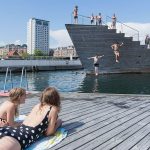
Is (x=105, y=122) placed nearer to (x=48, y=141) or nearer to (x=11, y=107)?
(x=48, y=141)

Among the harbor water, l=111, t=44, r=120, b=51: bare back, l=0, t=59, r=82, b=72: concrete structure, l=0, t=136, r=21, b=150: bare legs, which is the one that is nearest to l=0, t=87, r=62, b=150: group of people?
l=0, t=136, r=21, b=150: bare legs

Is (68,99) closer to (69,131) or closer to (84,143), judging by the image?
(69,131)

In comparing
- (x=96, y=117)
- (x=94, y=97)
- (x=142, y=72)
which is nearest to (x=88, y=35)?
(x=142, y=72)

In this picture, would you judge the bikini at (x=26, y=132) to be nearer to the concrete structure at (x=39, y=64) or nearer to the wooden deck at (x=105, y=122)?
the wooden deck at (x=105, y=122)

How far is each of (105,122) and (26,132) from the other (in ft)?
8.01

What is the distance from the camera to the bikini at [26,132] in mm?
5003

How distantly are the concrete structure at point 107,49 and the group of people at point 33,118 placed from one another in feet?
93.6

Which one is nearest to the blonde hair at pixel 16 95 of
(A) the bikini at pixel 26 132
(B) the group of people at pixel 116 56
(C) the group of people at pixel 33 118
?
(C) the group of people at pixel 33 118

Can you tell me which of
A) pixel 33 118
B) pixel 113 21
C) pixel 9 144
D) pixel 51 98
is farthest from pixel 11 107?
pixel 113 21

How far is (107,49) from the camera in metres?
35.7

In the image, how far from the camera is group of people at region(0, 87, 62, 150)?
527cm

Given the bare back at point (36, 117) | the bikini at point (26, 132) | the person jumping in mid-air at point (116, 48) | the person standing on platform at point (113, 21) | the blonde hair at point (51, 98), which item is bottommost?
the bikini at point (26, 132)

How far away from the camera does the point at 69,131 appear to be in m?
6.55

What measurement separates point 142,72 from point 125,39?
3.72 meters
